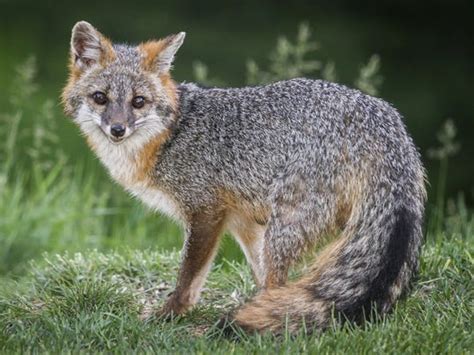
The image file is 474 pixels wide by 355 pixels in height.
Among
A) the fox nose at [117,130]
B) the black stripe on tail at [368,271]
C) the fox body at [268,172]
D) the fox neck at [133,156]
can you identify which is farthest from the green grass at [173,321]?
the fox nose at [117,130]

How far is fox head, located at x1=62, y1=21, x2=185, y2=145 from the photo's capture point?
727cm

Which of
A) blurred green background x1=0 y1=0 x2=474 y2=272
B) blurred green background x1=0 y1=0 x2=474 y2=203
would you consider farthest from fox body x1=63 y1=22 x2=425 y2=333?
blurred green background x1=0 y1=0 x2=474 y2=203

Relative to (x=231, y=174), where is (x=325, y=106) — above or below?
above

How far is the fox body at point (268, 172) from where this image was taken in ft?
21.7

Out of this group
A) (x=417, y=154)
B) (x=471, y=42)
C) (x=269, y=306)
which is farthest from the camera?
(x=471, y=42)

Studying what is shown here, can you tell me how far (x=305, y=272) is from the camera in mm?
6852

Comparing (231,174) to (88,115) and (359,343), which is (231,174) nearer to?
(88,115)

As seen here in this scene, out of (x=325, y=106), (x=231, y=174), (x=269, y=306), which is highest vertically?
(x=325, y=106)

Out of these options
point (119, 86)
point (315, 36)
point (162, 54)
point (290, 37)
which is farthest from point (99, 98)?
point (315, 36)

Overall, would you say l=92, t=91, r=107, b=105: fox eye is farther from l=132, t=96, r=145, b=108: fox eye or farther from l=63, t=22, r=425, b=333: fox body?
l=132, t=96, r=145, b=108: fox eye

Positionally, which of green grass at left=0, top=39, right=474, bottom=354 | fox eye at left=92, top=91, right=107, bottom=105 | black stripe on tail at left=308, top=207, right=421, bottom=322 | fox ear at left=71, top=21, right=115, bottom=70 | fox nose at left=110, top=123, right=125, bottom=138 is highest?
fox ear at left=71, top=21, right=115, bottom=70

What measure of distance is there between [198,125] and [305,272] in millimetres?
1318

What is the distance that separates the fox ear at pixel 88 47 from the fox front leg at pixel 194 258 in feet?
4.06

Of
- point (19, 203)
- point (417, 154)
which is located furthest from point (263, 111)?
point (19, 203)
